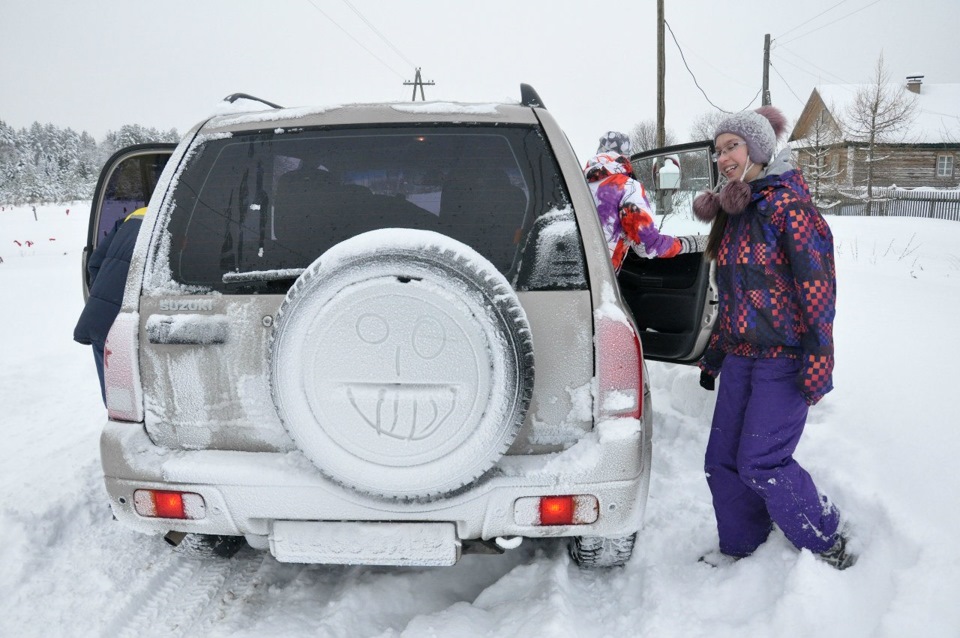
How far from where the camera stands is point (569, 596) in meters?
2.25

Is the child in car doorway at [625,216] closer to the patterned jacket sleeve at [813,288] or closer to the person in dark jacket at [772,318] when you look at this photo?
the person in dark jacket at [772,318]

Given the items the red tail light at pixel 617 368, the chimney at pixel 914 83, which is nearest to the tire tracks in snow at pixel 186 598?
the red tail light at pixel 617 368

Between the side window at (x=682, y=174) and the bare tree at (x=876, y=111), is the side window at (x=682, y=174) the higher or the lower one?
the lower one

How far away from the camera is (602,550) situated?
2324 millimetres

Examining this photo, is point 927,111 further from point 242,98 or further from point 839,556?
point 242,98

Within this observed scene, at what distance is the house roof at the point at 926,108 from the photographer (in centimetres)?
3610

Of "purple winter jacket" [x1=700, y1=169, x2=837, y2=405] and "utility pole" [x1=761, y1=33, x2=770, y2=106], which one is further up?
"utility pole" [x1=761, y1=33, x2=770, y2=106]

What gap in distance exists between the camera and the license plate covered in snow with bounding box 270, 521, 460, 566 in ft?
6.08

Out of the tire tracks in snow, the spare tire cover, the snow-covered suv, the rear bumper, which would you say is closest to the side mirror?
the snow-covered suv

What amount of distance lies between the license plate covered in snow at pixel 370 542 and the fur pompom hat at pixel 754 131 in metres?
1.81

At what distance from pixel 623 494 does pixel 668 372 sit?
2.91 m

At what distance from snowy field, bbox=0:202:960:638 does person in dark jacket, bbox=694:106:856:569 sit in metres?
0.23

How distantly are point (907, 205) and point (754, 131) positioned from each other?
3088cm

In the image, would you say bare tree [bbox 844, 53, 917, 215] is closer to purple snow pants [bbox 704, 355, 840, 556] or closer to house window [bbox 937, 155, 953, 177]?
house window [bbox 937, 155, 953, 177]
